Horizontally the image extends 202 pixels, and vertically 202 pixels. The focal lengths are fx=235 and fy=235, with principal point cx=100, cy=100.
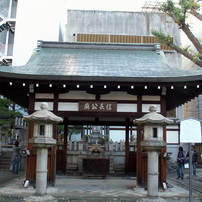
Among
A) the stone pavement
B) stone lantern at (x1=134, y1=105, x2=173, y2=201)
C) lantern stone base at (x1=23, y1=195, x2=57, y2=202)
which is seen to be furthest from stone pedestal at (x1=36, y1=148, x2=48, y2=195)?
stone lantern at (x1=134, y1=105, x2=173, y2=201)

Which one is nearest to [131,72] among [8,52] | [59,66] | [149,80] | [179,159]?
[149,80]

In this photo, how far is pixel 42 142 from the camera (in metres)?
6.94

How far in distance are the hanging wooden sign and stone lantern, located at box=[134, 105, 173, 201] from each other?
207 centimetres

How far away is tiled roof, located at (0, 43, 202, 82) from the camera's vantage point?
27.4ft

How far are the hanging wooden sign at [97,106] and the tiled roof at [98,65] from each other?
1.15 m

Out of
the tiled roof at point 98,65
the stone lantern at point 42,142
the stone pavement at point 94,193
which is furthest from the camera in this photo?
→ the tiled roof at point 98,65

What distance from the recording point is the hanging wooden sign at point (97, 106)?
9172 millimetres

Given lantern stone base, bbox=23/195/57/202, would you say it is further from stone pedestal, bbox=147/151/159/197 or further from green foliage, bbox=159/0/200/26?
green foliage, bbox=159/0/200/26

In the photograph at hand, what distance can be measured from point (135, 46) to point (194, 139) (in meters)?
7.39

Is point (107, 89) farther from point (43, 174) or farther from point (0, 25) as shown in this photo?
point (0, 25)

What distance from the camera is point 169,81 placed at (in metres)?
8.34

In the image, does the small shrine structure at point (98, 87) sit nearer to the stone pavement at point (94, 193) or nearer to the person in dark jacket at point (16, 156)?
the stone pavement at point (94, 193)

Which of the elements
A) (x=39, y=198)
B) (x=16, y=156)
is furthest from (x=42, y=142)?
(x=16, y=156)

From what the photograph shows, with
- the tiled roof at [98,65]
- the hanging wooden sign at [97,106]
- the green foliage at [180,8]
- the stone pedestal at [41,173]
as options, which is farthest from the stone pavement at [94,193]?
the green foliage at [180,8]
